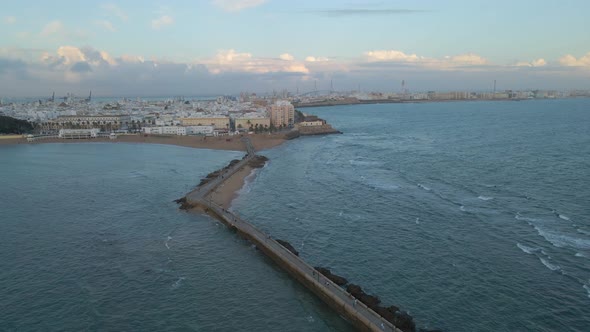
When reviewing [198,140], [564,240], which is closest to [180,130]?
[198,140]

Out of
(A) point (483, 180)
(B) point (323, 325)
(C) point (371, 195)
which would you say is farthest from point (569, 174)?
(B) point (323, 325)

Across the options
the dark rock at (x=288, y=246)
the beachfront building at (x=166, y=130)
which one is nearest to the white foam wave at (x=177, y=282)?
the dark rock at (x=288, y=246)

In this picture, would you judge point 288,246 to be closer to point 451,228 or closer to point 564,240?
point 451,228

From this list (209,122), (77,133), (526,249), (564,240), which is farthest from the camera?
(209,122)

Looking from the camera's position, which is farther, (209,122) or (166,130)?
(209,122)

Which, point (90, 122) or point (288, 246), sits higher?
point (90, 122)

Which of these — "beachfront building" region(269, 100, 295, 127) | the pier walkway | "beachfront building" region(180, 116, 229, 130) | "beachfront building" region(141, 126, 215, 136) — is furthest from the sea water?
"beachfront building" region(269, 100, 295, 127)
